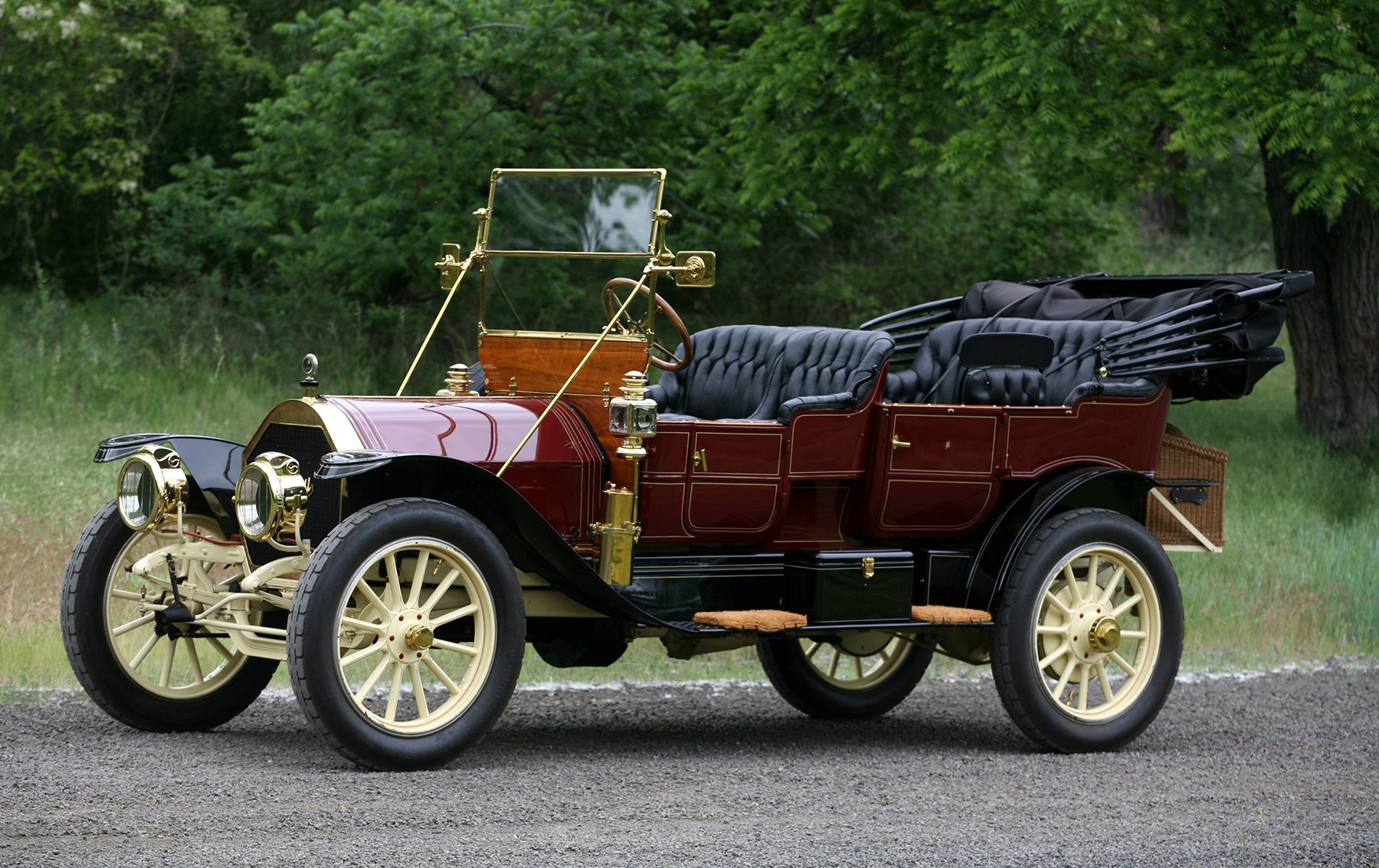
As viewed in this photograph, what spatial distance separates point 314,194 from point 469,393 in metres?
10.2

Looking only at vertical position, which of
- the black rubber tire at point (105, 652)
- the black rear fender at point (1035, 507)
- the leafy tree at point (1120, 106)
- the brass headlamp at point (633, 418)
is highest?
the leafy tree at point (1120, 106)

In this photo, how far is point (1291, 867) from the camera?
4594 mm

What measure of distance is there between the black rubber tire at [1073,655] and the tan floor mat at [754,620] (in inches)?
33.0

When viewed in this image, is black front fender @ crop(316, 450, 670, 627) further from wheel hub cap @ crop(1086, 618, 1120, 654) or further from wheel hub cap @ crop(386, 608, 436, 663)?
wheel hub cap @ crop(1086, 618, 1120, 654)

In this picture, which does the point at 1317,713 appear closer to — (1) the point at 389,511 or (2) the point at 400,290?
(1) the point at 389,511

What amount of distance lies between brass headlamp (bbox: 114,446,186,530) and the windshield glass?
152 cm

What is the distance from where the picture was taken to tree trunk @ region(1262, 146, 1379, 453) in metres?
14.5

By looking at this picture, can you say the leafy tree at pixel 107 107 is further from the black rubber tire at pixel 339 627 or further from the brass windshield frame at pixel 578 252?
the black rubber tire at pixel 339 627

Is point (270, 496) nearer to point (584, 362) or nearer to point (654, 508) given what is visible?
point (584, 362)

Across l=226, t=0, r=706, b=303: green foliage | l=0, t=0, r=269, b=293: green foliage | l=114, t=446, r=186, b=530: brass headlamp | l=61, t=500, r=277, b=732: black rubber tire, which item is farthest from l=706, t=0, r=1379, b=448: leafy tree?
l=61, t=500, r=277, b=732: black rubber tire

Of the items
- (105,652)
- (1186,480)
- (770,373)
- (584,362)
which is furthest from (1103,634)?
(105,652)

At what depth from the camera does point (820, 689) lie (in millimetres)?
7406

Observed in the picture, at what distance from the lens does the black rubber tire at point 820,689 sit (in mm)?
7402

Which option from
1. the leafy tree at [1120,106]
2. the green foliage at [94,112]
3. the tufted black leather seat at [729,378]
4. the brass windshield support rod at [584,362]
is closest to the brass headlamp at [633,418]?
the brass windshield support rod at [584,362]
